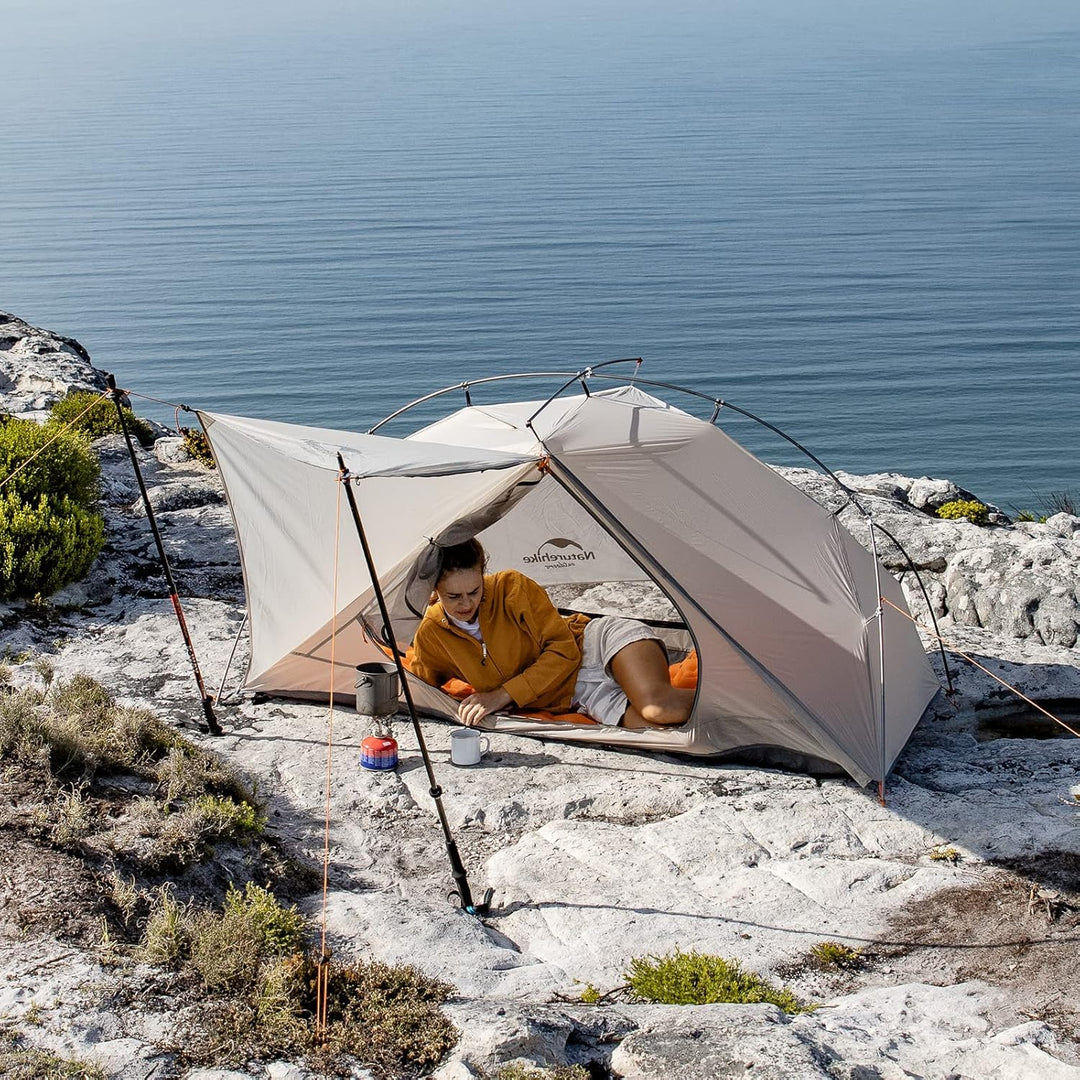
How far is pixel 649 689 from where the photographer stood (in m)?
7.96

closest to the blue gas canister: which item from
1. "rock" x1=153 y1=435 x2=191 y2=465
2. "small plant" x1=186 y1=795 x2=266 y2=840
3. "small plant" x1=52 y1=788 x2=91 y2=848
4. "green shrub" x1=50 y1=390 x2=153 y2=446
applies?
"small plant" x1=186 y1=795 x2=266 y2=840

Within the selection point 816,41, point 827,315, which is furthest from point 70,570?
point 816,41

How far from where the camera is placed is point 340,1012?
4.70m

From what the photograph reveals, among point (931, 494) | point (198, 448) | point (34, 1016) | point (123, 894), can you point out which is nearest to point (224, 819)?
point (123, 894)

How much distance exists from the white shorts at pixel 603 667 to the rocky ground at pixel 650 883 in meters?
0.33

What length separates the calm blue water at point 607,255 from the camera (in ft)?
100

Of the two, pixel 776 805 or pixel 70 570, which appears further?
pixel 70 570

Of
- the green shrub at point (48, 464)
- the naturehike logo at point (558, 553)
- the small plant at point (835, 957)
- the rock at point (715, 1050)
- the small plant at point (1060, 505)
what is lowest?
the small plant at point (1060, 505)

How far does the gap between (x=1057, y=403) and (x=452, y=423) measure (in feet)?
79.5

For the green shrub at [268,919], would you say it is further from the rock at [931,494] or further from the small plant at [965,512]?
the rock at [931,494]

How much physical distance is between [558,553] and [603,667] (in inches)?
106

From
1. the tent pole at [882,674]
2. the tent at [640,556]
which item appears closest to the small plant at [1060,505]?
the tent pole at [882,674]

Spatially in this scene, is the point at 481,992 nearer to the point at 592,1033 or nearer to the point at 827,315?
the point at 592,1033

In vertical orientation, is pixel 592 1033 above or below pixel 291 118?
below
